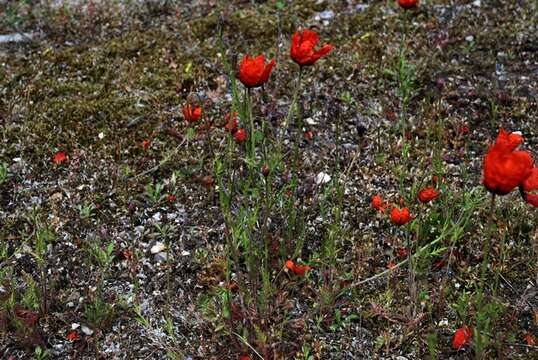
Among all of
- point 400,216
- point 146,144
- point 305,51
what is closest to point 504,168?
point 400,216

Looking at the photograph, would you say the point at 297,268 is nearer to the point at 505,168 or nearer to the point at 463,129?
the point at 505,168

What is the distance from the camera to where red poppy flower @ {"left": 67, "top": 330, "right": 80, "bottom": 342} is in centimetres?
348

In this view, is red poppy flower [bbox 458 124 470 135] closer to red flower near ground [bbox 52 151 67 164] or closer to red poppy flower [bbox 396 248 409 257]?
red poppy flower [bbox 396 248 409 257]

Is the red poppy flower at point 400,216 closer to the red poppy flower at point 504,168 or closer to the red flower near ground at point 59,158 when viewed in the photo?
the red poppy flower at point 504,168

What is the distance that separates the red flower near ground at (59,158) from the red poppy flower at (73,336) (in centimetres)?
128

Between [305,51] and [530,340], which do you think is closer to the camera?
[305,51]

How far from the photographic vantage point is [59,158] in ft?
→ 14.5

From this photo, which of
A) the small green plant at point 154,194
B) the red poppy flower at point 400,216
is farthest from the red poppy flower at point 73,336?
the red poppy flower at point 400,216

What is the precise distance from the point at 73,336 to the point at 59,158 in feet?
4.37

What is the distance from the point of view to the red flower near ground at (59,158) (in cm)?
441

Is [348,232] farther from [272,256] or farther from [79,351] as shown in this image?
[79,351]

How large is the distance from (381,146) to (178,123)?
4.43 ft

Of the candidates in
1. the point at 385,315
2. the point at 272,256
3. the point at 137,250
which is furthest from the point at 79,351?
the point at 385,315

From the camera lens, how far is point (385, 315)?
350cm
